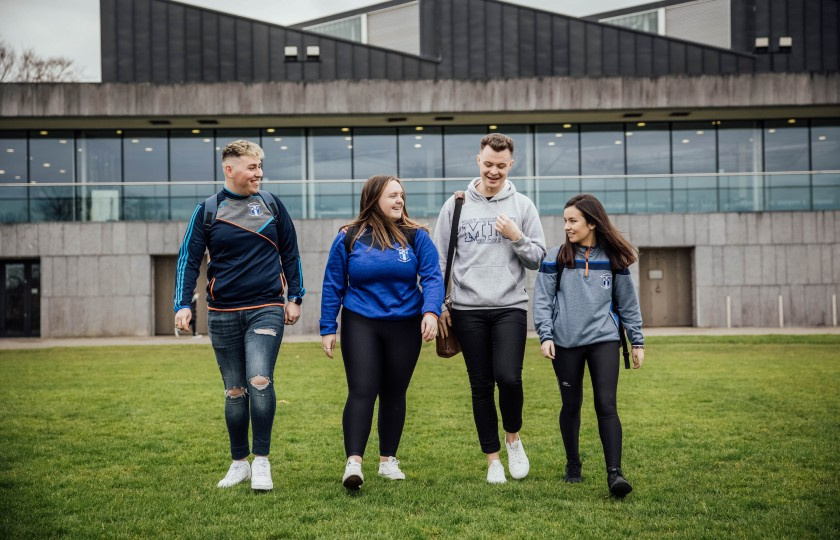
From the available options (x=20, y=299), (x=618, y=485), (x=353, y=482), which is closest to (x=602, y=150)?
(x=20, y=299)

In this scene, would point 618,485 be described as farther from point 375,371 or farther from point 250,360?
point 250,360

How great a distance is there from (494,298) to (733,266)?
20766mm

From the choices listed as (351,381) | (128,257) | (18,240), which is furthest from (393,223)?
(18,240)

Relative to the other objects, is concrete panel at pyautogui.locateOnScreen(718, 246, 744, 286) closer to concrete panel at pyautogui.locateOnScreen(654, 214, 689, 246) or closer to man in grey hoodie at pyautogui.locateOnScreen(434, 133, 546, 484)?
concrete panel at pyautogui.locateOnScreen(654, 214, 689, 246)

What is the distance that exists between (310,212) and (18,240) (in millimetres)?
8480

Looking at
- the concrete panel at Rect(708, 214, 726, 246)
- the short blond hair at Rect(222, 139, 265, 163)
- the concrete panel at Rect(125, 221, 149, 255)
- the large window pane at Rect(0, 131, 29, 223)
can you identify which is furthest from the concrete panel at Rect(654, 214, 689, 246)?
the short blond hair at Rect(222, 139, 265, 163)

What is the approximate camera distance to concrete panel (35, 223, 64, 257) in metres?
23.7

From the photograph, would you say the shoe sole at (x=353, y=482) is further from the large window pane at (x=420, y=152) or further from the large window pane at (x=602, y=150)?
the large window pane at (x=602, y=150)

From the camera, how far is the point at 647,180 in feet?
77.0

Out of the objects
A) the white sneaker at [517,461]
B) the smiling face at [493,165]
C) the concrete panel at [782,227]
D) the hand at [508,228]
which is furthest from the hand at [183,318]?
the concrete panel at [782,227]

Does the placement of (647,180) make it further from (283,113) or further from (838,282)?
(283,113)

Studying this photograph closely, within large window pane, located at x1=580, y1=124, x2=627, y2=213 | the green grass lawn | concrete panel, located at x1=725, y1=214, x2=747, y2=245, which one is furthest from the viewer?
large window pane, located at x1=580, y1=124, x2=627, y2=213

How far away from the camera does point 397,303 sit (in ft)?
16.3

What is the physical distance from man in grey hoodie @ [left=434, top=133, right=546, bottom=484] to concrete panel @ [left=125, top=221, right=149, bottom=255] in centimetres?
2002
